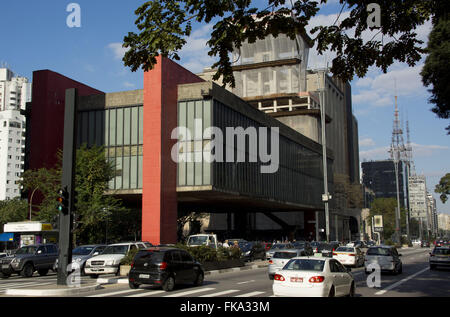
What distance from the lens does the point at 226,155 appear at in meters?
50.0

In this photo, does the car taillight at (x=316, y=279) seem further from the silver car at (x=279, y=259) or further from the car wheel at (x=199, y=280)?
Result: the silver car at (x=279, y=259)

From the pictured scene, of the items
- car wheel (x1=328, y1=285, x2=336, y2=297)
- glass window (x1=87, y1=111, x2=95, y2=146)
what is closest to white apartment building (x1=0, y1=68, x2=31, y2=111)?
glass window (x1=87, y1=111, x2=95, y2=146)

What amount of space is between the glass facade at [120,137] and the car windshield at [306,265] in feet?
119

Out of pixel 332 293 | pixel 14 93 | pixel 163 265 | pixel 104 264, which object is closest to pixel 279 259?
pixel 163 265

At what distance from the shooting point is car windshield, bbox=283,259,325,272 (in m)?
13.8

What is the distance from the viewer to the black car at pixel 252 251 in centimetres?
3798

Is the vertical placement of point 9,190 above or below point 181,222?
above

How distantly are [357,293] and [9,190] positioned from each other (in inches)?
5147

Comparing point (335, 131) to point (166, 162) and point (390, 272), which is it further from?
point (390, 272)

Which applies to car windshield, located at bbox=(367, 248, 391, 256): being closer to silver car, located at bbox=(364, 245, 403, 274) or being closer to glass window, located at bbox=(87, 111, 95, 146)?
silver car, located at bbox=(364, 245, 403, 274)

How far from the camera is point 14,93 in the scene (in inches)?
7136

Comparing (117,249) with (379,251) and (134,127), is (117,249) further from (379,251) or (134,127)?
(134,127)

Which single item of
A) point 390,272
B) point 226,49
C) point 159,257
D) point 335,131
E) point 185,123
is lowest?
point 390,272

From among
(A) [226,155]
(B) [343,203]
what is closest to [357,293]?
(A) [226,155]
